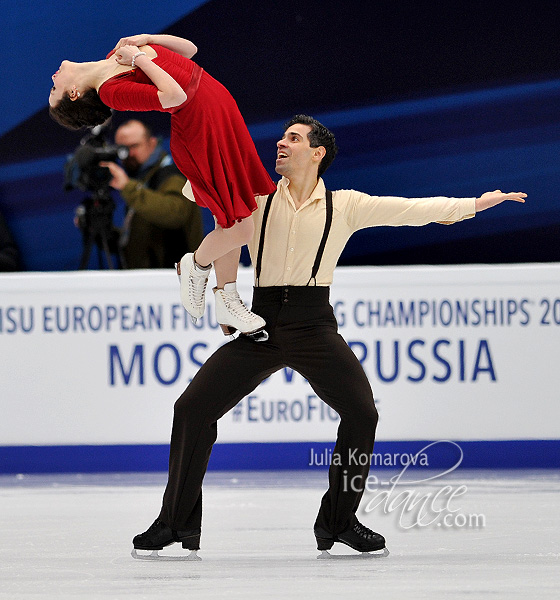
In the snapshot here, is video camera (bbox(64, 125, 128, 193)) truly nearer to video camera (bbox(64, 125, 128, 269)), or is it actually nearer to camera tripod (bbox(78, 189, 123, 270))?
video camera (bbox(64, 125, 128, 269))

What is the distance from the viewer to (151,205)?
230 inches

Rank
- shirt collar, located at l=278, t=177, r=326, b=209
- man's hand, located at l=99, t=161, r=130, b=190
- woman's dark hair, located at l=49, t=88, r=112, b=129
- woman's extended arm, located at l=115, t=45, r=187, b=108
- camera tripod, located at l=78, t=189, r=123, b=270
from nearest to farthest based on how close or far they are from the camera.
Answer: woman's extended arm, located at l=115, t=45, r=187, b=108
woman's dark hair, located at l=49, t=88, r=112, b=129
shirt collar, located at l=278, t=177, r=326, b=209
man's hand, located at l=99, t=161, r=130, b=190
camera tripod, located at l=78, t=189, r=123, b=270

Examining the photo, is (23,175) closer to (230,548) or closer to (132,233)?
(132,233)

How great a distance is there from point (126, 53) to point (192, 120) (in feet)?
0.89

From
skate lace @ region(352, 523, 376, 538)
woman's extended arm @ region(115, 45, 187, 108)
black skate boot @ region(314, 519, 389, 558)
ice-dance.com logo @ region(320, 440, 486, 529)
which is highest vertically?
woman's extended arm @ region(115, 45, 187, 108)

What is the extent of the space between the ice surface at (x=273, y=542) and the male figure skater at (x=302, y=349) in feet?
0.52

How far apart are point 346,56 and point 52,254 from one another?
2.47m

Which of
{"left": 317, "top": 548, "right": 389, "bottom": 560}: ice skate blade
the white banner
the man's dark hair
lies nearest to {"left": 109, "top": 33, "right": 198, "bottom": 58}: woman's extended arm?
the man's dark hair

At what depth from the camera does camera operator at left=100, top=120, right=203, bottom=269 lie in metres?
5.83

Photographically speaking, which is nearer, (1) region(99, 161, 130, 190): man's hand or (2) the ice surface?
(2) the ice surface

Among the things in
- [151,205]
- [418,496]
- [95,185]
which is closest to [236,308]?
[418,496]

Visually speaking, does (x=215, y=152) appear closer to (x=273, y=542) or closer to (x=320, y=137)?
(x=320, y=137)

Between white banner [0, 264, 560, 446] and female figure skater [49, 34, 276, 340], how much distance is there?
74.2 inches

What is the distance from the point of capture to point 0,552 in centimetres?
329
